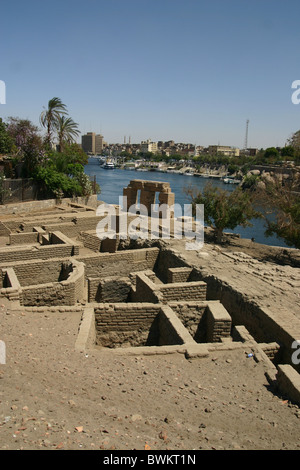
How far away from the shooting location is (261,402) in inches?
221

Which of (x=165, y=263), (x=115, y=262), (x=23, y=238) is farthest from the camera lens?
(x=23, y=238)

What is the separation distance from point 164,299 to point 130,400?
4248 millimetres

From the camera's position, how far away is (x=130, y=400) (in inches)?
206

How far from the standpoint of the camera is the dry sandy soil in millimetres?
4203

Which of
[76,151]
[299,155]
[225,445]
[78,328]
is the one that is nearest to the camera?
[225,445]

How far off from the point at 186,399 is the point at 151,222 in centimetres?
1474

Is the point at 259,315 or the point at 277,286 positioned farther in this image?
the point at 277,286

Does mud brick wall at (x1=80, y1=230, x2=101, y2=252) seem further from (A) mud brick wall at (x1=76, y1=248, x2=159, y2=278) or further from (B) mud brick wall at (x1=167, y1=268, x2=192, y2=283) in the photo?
(B) mud brick wall at (x1=167, y1=268, x2=192, y2=283)

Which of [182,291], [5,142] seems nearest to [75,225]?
[182,291]

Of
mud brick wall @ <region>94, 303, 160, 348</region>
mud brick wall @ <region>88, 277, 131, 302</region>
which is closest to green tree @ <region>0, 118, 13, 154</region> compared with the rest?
mud brick wall @ <region>88, 277, 131, 302</region>

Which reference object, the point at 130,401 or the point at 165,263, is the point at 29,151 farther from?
the point at 130,401

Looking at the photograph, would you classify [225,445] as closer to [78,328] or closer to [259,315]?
[78,328]
